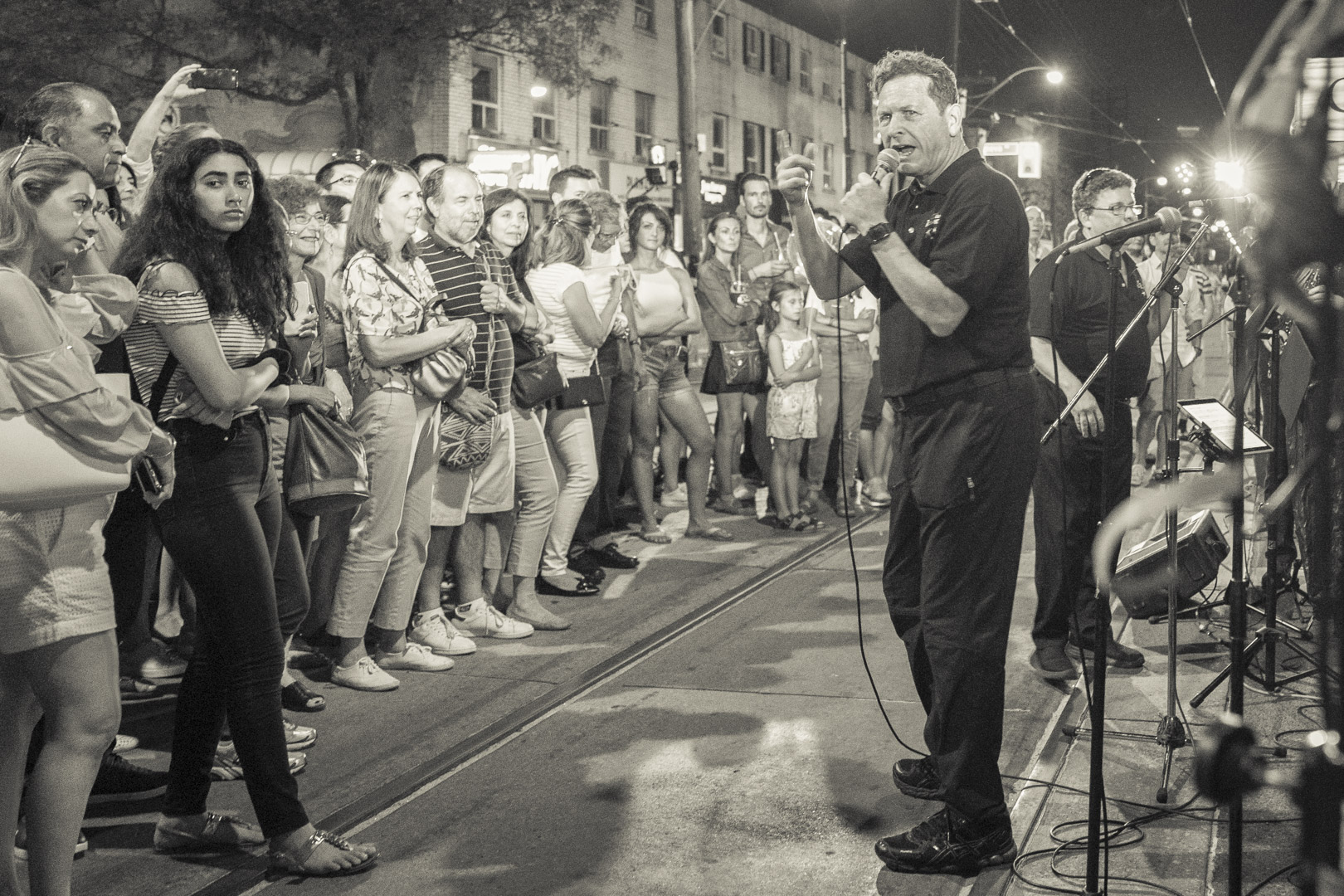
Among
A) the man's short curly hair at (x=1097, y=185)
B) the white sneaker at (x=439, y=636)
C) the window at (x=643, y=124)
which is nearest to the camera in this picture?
the man's short curly hair at (x=1097, y=185)

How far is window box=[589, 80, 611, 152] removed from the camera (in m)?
33.6

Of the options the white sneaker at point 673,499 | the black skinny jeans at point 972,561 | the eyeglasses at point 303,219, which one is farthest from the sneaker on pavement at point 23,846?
the white sneaker at point 673,499

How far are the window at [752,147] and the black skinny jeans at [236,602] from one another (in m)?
38.0

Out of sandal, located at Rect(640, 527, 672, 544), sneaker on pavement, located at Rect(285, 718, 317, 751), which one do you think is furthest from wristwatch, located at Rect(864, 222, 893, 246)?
sandal, located at Rect(640, 527, 672, 544)

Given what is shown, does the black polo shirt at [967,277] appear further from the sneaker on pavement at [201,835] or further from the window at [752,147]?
the window at [752,147]

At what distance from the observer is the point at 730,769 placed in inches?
185

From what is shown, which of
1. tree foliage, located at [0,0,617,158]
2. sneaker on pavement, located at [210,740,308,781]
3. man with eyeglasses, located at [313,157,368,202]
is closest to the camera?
sneaker on pavement, located at [210,740,308,781]

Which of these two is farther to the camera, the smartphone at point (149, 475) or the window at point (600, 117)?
the window at point (600, 117)

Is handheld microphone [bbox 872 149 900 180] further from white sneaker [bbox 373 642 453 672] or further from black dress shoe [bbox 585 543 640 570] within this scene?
black dress shoe [bbox 585 543 640 570]

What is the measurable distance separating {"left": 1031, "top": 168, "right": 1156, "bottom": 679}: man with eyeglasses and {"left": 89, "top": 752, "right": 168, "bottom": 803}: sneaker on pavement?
3.63m

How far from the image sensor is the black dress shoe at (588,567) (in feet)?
25.6

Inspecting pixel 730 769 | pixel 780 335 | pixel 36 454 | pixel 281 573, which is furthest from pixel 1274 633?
pixel 780 335

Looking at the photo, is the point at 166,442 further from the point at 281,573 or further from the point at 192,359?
the point at 281,573

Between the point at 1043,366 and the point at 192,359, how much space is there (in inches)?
142
